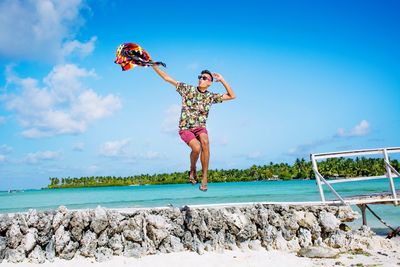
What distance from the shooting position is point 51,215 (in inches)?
329

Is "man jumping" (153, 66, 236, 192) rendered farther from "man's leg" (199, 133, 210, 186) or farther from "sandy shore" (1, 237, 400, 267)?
"sandy shore" (1, 237, 400, 267)

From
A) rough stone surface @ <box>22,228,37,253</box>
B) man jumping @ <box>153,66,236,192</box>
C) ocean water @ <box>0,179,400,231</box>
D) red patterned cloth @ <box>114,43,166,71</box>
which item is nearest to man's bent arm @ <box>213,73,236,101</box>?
man jumping @ <box>153,66,236,192</box>

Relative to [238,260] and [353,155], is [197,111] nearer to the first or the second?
[238,260]

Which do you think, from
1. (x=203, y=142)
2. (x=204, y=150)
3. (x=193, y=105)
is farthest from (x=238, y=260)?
(x=193, y=105)

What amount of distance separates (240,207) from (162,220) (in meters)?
1.75

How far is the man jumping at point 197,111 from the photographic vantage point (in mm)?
6879

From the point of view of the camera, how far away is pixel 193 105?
6988 millimetres

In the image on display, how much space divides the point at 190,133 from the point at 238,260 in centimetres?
293

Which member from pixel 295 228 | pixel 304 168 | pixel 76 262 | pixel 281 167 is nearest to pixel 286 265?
pixel 295 228

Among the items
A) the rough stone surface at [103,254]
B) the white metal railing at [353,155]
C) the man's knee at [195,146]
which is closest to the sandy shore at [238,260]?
the rough stone surface at [103,254]

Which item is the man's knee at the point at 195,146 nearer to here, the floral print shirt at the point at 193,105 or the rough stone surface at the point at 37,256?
the floral print shirt at the point at 193,105

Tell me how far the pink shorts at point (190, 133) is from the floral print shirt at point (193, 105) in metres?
0.06

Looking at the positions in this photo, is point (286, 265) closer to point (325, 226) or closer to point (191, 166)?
point (325, 226)

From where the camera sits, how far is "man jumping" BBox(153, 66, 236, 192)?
6.88 meters
